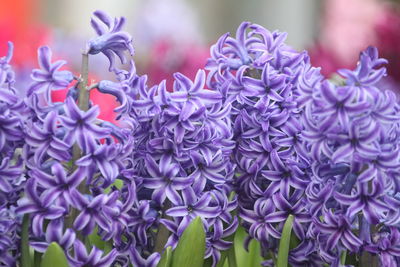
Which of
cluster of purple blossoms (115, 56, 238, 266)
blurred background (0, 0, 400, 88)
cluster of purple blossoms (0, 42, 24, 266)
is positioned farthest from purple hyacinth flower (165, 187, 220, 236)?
blurred background (0, 0, 400, 88)

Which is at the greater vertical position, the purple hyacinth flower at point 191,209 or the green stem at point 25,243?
the purple hyacinth flower at point 191,209

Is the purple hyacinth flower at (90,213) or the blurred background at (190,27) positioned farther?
the blurred background at (190,27)

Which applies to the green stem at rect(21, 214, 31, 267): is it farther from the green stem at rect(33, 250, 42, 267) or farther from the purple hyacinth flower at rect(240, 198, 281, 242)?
the purple hyacinth flower at rect(240, 198, 281, 242)

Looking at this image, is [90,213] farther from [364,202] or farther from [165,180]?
[364,202]

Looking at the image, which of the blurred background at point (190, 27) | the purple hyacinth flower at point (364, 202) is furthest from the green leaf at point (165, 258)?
the blurred background at point (190, 27)

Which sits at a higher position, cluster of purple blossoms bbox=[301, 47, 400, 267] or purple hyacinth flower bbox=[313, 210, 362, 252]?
cluster of purple blossoms bbox=[301, 47, 400, 267]

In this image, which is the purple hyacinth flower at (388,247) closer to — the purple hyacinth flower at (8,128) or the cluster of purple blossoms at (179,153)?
the cluster of purple blossoms at (179,153)

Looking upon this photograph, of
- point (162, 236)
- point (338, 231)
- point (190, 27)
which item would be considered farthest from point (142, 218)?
point (190, 27)

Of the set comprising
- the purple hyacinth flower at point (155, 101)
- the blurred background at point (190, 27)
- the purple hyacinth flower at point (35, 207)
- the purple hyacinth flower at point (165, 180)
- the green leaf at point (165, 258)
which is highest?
the blurred background at point (190, 27)

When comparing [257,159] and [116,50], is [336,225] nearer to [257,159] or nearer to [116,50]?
[257,159]
